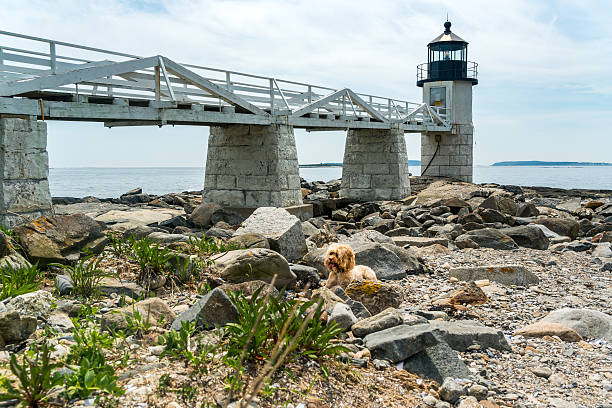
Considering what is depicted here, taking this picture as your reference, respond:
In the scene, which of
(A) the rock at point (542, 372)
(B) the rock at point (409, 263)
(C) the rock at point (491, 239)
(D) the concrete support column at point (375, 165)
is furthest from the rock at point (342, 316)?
(D) the concrete support column at point (375, 165)

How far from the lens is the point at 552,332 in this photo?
5.39 m

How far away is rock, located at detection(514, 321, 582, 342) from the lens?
17.6 feet

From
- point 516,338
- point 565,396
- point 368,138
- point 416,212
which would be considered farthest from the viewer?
point 368,138

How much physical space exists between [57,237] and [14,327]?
2.89m

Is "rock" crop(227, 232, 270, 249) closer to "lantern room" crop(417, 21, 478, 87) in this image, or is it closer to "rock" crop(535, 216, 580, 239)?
"rock" crop(535, 216, 580, 239)

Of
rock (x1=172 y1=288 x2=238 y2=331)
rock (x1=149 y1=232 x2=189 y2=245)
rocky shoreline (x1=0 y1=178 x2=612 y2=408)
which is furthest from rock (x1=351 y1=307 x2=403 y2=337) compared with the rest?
rock (x1=149 y1=232 x2=189 y2=245)

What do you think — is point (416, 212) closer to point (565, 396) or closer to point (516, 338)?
point (516, 338)

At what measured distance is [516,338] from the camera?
535cm

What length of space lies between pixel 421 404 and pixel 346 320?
125 centimetres

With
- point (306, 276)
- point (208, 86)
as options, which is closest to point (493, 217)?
point (208, 86)

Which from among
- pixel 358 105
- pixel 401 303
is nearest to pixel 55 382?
pixel 401 303

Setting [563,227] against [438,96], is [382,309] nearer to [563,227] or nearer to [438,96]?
[563,227]

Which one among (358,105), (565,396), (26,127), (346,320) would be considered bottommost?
(565,396)

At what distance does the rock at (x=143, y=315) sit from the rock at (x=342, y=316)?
Result: 4.74 feet
